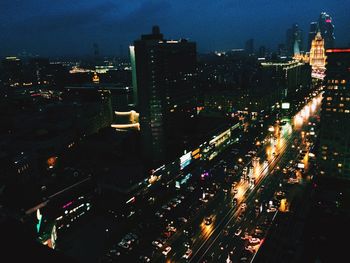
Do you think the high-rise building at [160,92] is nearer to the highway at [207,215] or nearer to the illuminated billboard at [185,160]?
the illuminated billboard at [185,160]

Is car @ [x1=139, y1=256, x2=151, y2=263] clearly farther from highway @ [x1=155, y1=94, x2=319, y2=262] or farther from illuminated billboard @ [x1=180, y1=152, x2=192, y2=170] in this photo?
illuminated billboard @ [x1=180, y1=152, x2=192, y2=170]

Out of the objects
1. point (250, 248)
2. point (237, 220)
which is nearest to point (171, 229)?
point (237, 220)

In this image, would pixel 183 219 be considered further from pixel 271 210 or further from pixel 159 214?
pixel 271 210

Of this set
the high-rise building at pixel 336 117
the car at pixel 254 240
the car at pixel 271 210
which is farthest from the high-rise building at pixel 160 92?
the high-rise building at pixel 336 117

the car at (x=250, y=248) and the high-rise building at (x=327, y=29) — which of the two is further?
the high-rise building at (x=327, y=29)

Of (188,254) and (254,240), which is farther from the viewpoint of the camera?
(254,240)
